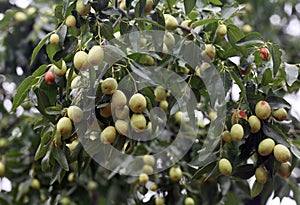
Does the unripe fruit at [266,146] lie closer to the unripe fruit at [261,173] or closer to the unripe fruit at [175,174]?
the unripe fruit at [261,173]

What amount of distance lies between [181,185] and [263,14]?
1.07 meters

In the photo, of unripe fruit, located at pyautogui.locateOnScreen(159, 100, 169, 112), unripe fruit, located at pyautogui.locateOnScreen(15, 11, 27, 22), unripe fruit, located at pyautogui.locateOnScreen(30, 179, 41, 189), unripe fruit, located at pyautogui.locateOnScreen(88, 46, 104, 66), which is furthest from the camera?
unripe fruit, located at pyautogui.locateOnScreen(15, 11, 27, 22)

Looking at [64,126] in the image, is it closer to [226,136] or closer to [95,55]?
[95,55]

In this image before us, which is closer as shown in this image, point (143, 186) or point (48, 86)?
point (48, 86)

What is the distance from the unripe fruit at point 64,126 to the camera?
1122 mm

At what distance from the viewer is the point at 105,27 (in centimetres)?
114

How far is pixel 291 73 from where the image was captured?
4.25 feet

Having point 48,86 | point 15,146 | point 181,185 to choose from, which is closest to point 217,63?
point 48,86

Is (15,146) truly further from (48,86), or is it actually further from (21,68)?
(48,86)

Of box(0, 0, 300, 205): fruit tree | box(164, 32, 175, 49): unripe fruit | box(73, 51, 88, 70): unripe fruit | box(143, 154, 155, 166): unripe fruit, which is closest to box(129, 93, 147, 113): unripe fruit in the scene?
box(0, 0, 300, 205): fruit tree

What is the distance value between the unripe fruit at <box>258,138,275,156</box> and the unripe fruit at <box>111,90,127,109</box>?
0.31m

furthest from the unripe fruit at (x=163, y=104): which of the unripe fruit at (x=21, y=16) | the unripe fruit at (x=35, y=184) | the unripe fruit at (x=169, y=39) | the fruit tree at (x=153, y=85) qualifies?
the unripe fruit at (x=21, y=16)

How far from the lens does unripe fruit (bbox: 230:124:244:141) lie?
116 cm

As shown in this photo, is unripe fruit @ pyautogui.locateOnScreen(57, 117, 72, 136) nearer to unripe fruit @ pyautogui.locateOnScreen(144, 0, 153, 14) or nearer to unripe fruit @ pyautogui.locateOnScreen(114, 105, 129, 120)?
unripe fruit @ pyautogui.locateOnScreen(114, 105, 129, 120)
